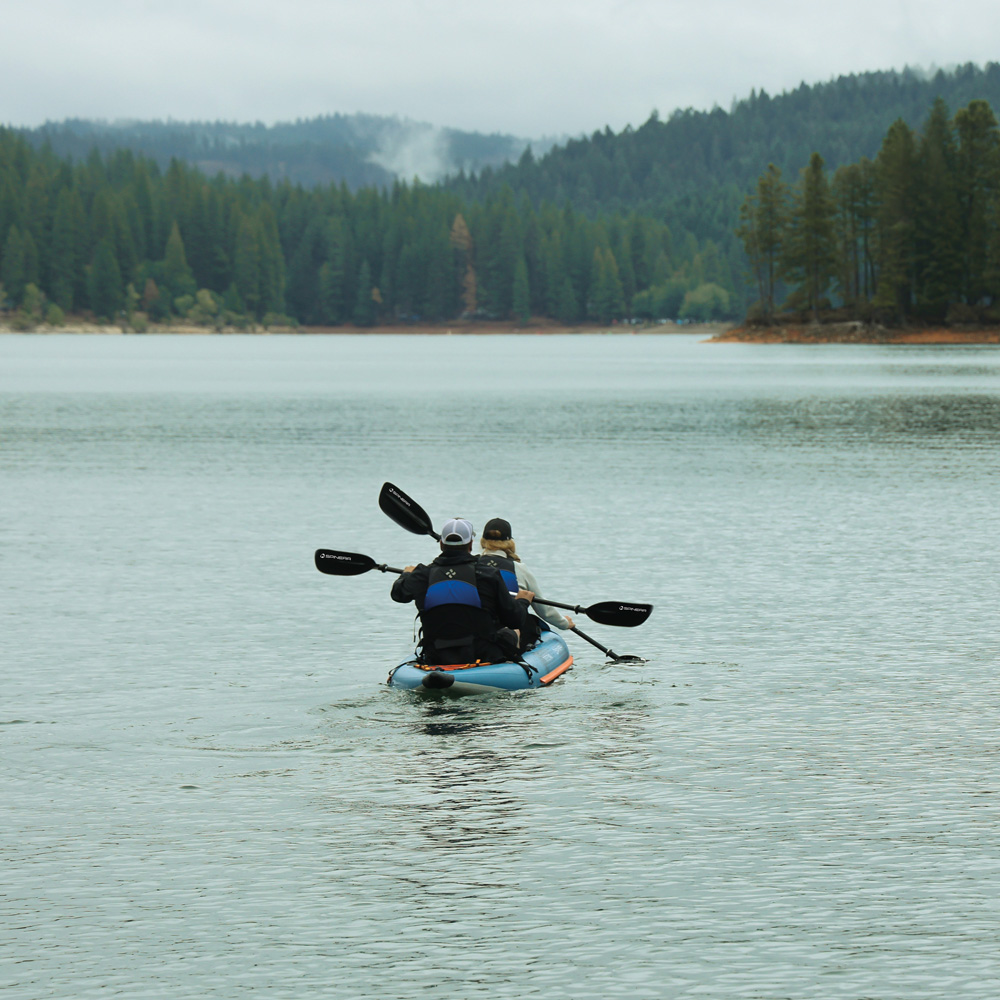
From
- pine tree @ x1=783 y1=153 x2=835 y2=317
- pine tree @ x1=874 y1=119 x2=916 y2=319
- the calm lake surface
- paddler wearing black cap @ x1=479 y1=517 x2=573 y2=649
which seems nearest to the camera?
the calm lake surface

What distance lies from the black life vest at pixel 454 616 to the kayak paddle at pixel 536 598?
104cm

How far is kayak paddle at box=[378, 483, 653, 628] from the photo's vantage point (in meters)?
17.1

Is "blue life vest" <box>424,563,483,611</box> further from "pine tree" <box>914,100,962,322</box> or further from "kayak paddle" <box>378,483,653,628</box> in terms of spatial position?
"pine tree" <box>914,100,962,322</box>

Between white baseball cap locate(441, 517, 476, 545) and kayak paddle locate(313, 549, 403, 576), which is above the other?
white baseball cap locate(441, 517, 476, 545)

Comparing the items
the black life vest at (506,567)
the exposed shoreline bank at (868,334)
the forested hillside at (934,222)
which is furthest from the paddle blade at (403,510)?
the exposed shoreline bank at (868,334)

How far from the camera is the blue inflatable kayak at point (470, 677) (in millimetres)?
15141

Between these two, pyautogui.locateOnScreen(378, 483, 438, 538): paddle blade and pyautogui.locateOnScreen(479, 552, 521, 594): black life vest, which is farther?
pyautogui.locateOnScreen(378, 483, 438, 538): paddle blade

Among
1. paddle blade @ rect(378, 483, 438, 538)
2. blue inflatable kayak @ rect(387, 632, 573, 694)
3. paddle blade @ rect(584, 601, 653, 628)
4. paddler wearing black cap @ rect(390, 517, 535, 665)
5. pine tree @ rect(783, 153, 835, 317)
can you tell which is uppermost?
pine tree @ rect(783, 153, 835, 317)

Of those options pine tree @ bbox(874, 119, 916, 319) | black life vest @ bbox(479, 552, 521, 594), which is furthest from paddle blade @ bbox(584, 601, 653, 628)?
pine tree @ bbox(874, 119, 916, 319)

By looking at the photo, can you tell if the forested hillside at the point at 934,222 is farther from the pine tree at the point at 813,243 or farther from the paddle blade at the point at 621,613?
the paddle blade at the point at 621,613

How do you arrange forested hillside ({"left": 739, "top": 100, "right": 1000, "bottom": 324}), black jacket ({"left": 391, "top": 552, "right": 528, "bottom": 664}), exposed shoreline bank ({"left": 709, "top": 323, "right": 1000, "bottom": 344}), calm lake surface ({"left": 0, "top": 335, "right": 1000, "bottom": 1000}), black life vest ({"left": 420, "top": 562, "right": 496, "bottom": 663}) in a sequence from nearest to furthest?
1. calm lake surface ({"left": 0, "top": 335, "right": 1000, "bottom": 1000})
2. black life vest ({"left": 420, "top": 562, "right": 496, "bottom": 663})
3. black jacket ({"left": 391, "top": 552, "right": 528, "bottom": 664})
4. forested hillside ({"left": 739, "top": 100, "right": 1000, "bottom": 324})
5. exposed shoreline bank ({"left": 709, "top": 323, "right": 1000, "bottom": 344})

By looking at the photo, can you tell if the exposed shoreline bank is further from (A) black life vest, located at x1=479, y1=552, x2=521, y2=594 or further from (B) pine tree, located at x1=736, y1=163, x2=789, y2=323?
(A) black life vest, located at x1=479, y1=552, x2=521, y2=594

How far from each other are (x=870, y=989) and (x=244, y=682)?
31.7ft

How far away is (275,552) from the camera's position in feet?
88.9
